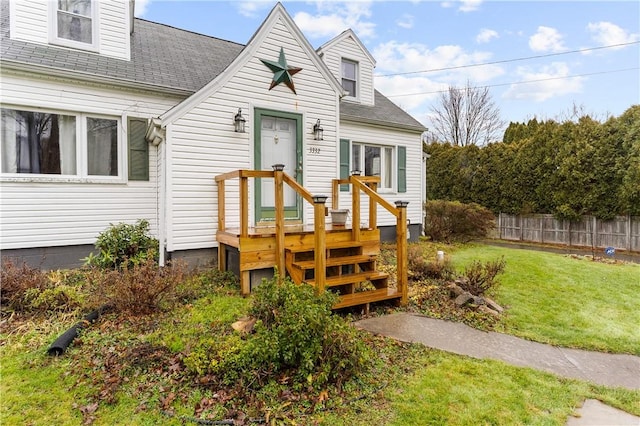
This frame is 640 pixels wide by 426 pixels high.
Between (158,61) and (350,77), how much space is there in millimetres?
5350

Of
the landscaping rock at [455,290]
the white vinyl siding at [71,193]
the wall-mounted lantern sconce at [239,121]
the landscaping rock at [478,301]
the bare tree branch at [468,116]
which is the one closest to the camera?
the landscaping rock at [478,301]

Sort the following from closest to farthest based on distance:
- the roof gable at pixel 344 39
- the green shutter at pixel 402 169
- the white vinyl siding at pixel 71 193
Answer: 1. the white vinyl siding at pixel 71 193
2. the roof gable at pixel 344 39
3. the green shutter at pixel 402 169

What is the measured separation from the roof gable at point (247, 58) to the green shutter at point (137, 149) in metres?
1.37

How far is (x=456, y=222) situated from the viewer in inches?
437

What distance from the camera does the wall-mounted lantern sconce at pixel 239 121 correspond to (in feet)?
20.4

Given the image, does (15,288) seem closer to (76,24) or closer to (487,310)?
(76,24)

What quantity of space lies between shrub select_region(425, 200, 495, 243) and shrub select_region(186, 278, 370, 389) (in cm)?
912

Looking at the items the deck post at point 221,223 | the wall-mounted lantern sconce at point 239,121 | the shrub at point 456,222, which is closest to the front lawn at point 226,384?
the deck post at point 221,223

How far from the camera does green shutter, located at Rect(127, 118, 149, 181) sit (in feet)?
21.6

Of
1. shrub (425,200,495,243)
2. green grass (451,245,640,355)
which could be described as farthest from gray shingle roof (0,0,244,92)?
shrub (425,200,495,243)

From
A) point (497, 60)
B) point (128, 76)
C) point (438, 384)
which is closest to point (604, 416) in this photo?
point (438, 384)

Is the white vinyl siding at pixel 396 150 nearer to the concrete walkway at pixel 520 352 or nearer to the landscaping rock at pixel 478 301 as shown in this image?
the landscaping rock at pixel 478 301

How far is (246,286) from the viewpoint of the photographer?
15.8 ft

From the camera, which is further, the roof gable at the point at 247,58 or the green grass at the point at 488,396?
the roof gable at the point at 247,58
